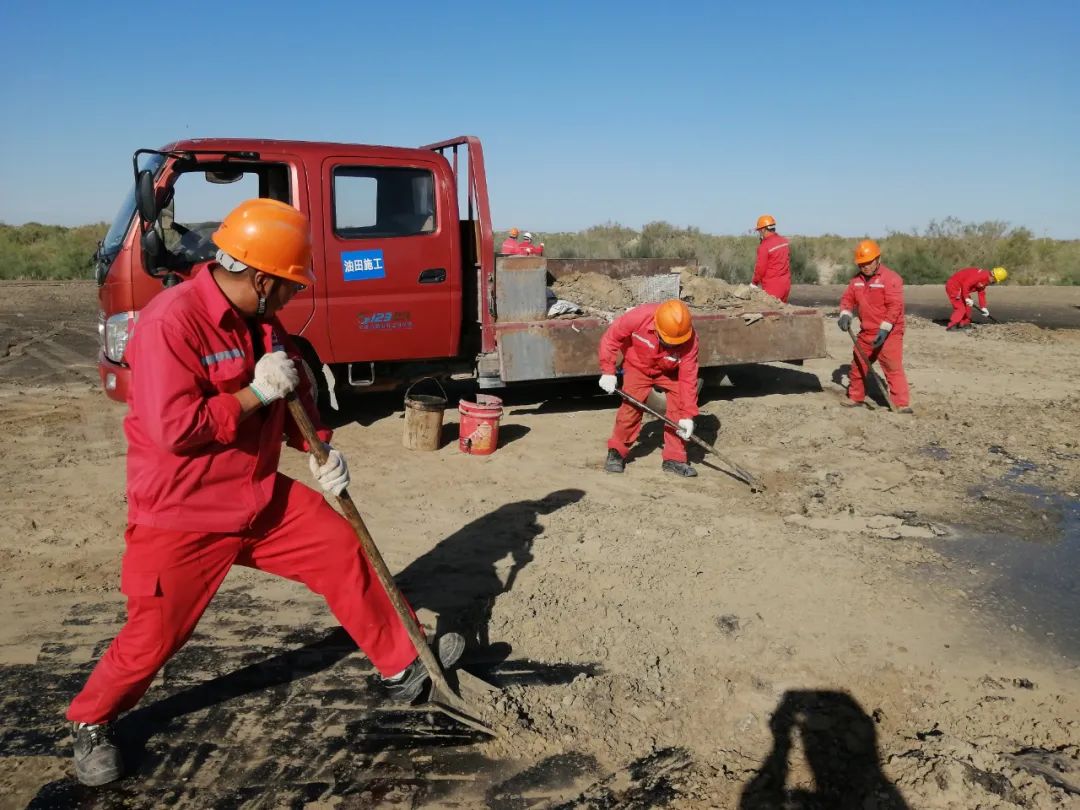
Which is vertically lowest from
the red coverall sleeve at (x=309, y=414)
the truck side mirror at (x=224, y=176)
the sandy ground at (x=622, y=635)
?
the sandy ground at (x=622, y=635)

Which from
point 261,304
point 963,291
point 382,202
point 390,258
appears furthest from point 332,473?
point 963,291

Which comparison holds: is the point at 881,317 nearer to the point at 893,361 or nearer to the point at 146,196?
the point at 893,361

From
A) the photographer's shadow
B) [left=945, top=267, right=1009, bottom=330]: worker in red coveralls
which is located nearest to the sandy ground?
the photographer's shadow

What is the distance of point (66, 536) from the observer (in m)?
4.96

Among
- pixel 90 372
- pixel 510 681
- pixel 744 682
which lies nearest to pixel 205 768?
pixel 510 681

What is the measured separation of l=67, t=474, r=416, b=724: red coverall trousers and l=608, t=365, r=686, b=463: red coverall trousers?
136 inches

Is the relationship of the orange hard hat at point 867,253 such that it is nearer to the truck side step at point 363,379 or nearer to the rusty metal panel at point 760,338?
the rusty metal panel at point 760,338

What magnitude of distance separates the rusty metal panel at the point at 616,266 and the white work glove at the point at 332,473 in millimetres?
6744

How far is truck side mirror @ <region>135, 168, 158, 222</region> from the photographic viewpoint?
18.3 ft

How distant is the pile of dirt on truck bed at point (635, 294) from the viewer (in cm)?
869

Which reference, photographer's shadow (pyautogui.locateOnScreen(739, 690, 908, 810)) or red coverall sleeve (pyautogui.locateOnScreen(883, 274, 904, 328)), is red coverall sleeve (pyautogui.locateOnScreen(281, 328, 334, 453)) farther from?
red coverall sleeve (pyautogui.locateOnScreen(883, 274, 904, 328))

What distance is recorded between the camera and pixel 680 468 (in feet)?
21.1

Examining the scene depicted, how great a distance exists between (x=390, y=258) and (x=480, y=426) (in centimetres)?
152

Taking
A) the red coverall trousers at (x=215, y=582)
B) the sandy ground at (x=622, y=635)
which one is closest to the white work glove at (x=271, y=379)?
the red coverall trousers at (x=215, y=582)
